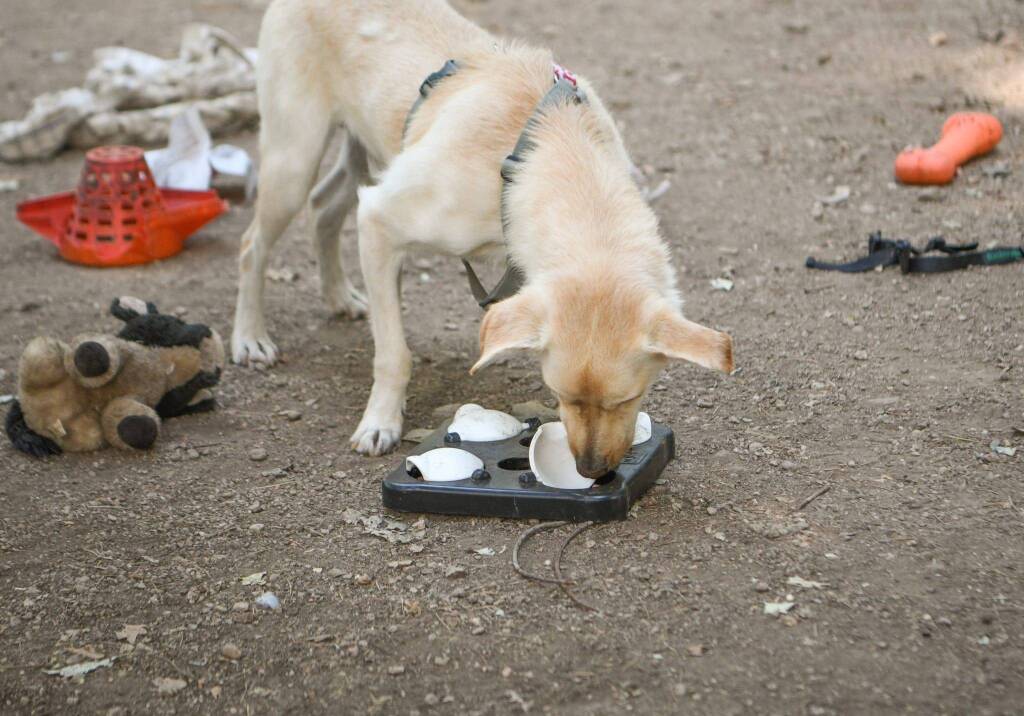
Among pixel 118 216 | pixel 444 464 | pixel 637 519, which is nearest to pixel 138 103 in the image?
pixel 118 216

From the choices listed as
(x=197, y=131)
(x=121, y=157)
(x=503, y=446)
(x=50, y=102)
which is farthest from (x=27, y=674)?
(x=50, y=102)

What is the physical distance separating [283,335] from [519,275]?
2086mm

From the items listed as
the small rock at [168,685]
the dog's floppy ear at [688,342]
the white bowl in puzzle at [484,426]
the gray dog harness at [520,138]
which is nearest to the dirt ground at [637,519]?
the small rock at [168,685]

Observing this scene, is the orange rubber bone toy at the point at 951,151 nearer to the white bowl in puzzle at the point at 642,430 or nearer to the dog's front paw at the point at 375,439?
the white bowl in puzzle at the point at 642,430

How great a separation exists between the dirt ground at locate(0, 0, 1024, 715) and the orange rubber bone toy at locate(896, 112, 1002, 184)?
104 millimetres

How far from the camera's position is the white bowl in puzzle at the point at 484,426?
4.33 metres

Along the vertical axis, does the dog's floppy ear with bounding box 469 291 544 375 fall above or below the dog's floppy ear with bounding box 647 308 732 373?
below

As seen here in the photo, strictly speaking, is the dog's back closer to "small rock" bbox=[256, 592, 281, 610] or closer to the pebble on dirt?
the pebble on dirt

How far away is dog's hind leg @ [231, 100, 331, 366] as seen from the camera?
17.4ft

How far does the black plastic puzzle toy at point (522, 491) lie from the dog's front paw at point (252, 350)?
1.55m

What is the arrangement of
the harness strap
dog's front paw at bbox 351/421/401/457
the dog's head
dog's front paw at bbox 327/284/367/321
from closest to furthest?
the dog's head → dog's front paw at bbox 351/421/401/457 → the harness strap → dog's front paw at bbox 327/284/367/321

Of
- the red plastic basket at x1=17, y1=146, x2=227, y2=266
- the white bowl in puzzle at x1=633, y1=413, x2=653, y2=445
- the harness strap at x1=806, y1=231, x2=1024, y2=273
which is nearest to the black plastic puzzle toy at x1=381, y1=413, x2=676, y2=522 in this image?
the white bowl in puzzle at x1=633, y1=413, x2=653, y2=445

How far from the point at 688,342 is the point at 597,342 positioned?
0.28 metres

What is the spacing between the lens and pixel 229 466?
4523 mm
